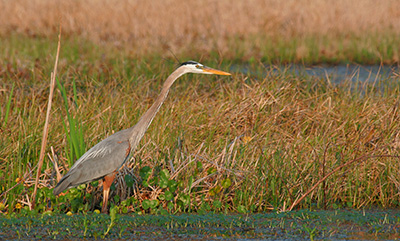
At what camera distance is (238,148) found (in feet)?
20.8

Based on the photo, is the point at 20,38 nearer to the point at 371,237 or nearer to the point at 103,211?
the point at 103,211

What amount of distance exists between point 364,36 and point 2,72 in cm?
798

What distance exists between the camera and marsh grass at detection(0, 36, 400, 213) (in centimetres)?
579

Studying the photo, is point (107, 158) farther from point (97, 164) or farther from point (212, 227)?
point (212, 227)

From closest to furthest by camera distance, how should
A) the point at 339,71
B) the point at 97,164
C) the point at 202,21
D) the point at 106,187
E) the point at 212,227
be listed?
the point at 212,227 < the point at 97,164 < the point at 106,187 < the point at 339,71 < the point at 202,21

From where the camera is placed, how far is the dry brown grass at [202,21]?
13453mm

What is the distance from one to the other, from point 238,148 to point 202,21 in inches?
393

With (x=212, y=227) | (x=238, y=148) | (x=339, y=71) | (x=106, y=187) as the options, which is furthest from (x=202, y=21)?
(x=212, y=227)

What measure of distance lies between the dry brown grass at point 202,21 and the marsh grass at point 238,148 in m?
4.67

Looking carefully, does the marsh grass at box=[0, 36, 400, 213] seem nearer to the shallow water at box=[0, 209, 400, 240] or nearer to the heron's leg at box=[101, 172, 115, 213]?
the heron's leg at box=[101, 172, 115, 213]

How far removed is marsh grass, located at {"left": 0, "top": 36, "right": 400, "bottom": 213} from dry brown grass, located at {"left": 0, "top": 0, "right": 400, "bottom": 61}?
4.67 metres

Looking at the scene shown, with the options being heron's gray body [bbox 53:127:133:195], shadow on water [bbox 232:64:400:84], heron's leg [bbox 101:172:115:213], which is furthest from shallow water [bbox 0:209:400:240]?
shadow on water [bbox 232:64:400:84]

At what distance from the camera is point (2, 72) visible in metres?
9.05

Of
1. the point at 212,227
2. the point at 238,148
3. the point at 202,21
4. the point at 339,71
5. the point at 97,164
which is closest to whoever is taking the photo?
the point at 212,227
